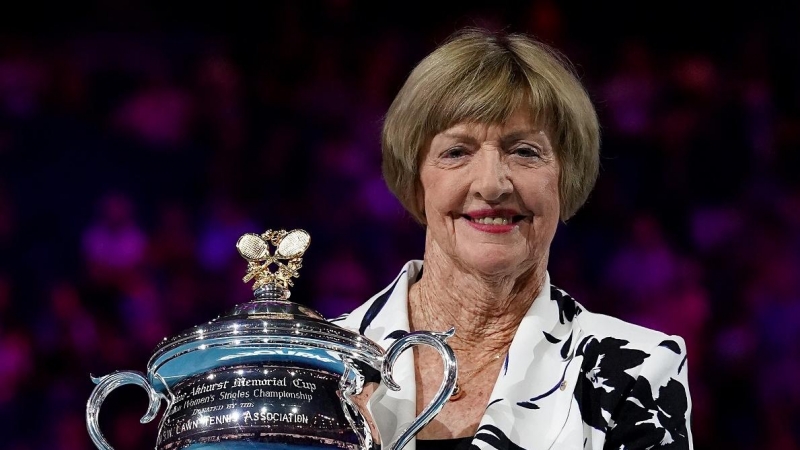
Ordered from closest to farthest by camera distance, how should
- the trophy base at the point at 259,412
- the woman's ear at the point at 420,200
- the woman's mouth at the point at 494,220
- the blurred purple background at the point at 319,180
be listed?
the trophy base at the point at 259,412 → the woman's mouth at the point at 494,220 → the woman's ear at the point at 420,200 → the blurred purple background at the point at 319,180

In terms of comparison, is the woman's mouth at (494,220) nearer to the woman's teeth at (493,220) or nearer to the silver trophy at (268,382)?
the woman's teeth at (493,220)

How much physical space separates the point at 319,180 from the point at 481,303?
27.2 inches

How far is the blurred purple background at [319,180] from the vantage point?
2.38 m

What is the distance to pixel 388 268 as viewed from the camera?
2.45 meters

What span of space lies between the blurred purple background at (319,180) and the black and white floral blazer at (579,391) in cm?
70

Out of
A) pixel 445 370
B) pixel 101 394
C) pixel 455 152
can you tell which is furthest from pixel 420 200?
pixel 101 394

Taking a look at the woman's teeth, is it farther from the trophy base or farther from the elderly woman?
the trophy base

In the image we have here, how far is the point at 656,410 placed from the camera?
65.0 inches

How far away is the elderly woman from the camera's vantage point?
5.45ft

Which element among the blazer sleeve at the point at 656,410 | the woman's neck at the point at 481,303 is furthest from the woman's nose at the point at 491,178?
the blazer sleeve at the point at 656,410

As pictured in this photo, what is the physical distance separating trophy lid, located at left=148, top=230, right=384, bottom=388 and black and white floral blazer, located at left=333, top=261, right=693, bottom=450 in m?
0.26

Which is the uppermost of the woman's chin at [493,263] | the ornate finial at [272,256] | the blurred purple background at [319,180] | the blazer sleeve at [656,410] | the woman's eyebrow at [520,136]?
the blurred purple background at [319,180]
